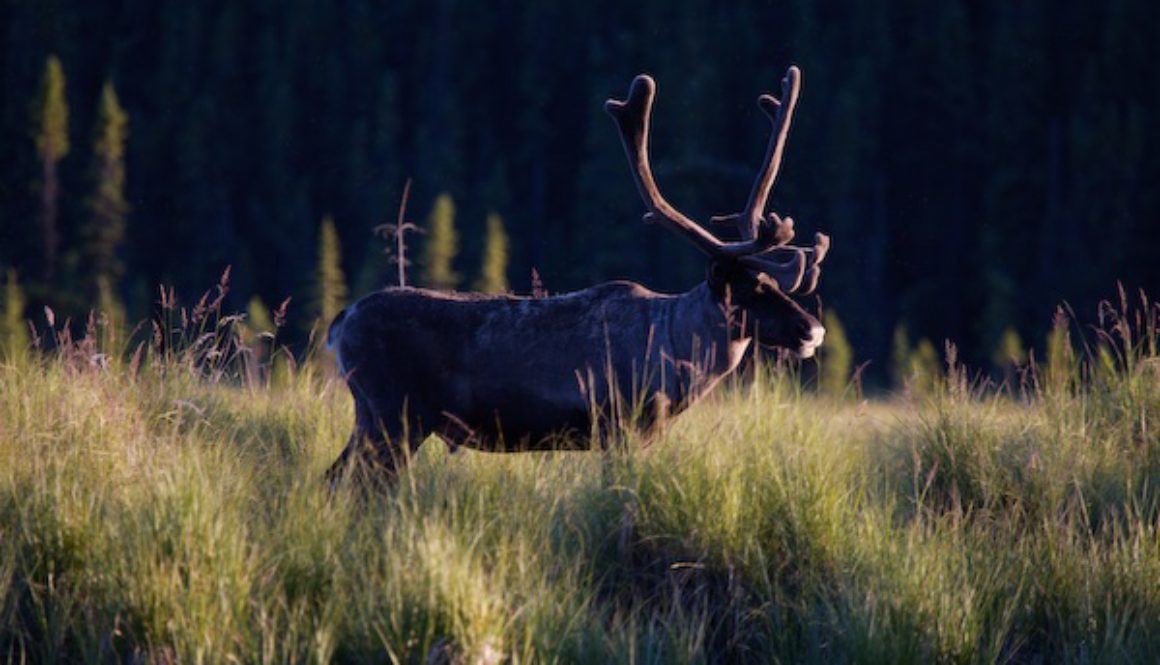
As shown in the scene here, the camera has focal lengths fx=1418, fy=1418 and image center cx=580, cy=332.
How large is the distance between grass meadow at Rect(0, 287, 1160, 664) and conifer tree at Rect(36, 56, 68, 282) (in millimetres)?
42527

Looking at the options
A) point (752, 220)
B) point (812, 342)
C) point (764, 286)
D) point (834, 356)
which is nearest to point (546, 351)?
point (764, 286)

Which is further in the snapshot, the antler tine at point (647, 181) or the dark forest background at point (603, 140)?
the dark forest background at point (603, 140)

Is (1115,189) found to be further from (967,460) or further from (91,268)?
(967,460)

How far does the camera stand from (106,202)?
156 feet

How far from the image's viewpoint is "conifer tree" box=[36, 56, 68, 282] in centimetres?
4725

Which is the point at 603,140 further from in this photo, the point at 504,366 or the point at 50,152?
the point at 504,366

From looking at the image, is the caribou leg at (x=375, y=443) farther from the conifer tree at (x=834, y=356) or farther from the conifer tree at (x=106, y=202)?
the conifer tree at (x=106, y=202)

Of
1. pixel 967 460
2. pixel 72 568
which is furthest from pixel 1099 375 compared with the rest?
pixel 72 568

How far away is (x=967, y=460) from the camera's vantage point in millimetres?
6906

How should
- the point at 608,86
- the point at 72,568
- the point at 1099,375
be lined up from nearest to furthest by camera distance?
1. the point at 72,568
2. the point at 1099,375
3. the point at 608,86

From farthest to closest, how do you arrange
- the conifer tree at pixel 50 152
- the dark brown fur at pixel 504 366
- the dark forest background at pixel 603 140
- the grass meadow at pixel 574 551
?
the dark forest background at pixel 603 140, the conifer tree at pixel 50 152, the dark brown fur at pixel 504 366, the grass meadow at pixel 574 551

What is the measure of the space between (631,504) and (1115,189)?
147 ft

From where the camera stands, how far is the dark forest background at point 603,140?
157 feet

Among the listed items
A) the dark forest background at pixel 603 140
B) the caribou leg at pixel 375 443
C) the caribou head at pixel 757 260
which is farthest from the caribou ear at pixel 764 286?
the dark forest background at pixel 603 140
